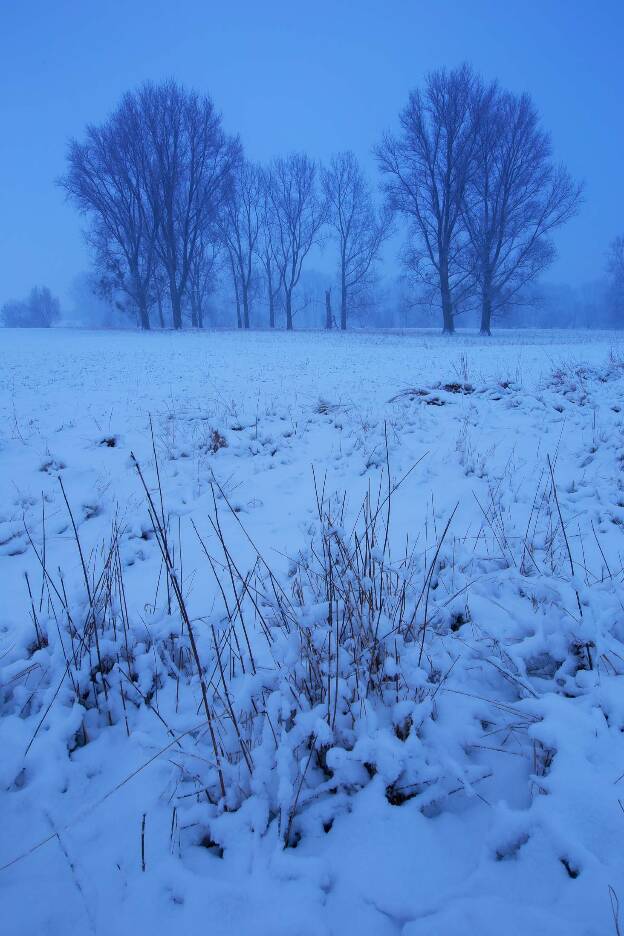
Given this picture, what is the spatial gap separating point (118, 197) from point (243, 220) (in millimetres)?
10335

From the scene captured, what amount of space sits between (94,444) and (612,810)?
5.72m

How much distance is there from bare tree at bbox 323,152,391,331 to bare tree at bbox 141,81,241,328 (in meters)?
7.26

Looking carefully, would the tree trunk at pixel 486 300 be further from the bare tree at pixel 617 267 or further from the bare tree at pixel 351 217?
the bare tree at pixel 617 267

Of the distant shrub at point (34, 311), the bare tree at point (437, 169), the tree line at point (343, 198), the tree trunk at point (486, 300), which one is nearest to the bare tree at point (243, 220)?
the tree line at point (343, 198)

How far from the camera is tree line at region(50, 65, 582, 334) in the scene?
74.8 ft

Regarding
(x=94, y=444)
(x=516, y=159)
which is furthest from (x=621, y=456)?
(x=516, y=159)

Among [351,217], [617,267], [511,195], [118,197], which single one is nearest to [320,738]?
[511,195]

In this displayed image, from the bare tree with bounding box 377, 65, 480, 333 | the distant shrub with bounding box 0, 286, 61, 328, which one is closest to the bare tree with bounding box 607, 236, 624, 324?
the bare tree with bounding box 377, 65, 480, 333

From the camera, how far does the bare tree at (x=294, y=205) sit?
32594 mm

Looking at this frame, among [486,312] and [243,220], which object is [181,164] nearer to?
[243,220]

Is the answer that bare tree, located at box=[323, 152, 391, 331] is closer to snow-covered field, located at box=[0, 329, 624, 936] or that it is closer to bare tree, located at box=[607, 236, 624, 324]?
bare tree, located at box=[607, 236, 624, 324]

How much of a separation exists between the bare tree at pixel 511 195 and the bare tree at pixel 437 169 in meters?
0.74

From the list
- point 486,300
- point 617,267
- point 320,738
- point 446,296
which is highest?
point 617,267

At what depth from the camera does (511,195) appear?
22828 mm
